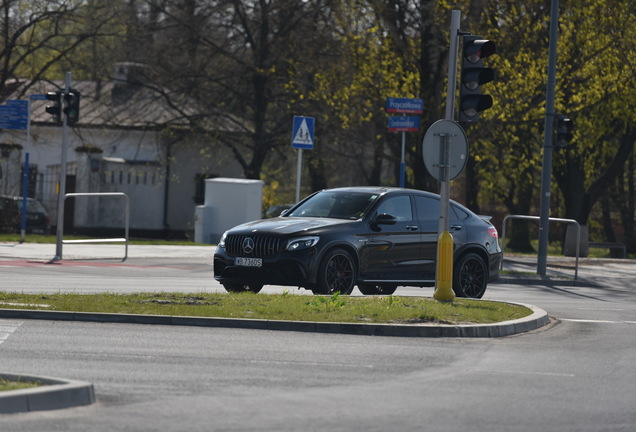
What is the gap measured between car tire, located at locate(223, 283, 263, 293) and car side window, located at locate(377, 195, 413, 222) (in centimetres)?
208

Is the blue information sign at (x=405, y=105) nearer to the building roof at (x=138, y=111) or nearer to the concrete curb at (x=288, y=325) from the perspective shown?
the concrete curb at (x=288, y=325)

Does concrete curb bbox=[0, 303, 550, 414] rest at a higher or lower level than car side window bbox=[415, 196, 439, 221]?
lower

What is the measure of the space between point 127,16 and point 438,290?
1134 inches

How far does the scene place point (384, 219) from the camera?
18109mm

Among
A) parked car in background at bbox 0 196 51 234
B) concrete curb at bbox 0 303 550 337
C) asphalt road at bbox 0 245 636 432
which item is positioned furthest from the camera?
parked car in background at bbox 0 196 51 234

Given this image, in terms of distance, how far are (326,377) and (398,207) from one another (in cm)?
883

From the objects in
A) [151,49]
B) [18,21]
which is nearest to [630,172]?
[151,49]

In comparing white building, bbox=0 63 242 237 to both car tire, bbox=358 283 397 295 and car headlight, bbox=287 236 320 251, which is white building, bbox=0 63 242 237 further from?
car headlight, bbox=287 236 320 251

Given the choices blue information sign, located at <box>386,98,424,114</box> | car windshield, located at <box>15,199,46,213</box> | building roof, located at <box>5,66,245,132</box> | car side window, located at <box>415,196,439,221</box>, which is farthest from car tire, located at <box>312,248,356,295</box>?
building roof, located at <box>5,66,245,132</box>

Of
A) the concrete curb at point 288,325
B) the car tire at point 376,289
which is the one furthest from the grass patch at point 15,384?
the car tire at point 376,289

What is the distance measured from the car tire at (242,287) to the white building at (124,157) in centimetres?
2249

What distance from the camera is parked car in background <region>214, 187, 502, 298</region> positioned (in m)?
16.9

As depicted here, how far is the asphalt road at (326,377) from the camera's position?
26.2ft

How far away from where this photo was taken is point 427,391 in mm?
9414
